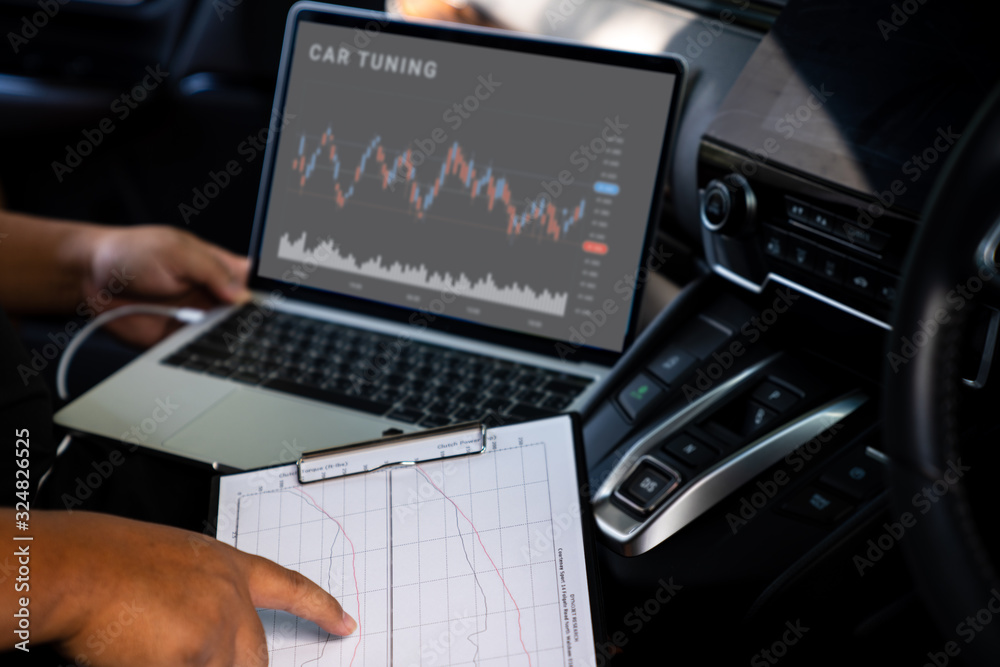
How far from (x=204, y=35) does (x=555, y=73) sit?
3.24ft

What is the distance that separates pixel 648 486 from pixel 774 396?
15 cm

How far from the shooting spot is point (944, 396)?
378 mm

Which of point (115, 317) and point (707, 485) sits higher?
point (707, 485)

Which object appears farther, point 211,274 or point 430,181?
point 211,274

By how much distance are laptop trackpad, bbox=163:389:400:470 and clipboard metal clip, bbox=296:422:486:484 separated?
141mm

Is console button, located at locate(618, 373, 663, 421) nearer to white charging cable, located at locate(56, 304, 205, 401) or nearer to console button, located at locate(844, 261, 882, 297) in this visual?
console button, located at locate(844, 261, 882, 297)

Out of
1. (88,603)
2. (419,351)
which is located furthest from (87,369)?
(88,603)

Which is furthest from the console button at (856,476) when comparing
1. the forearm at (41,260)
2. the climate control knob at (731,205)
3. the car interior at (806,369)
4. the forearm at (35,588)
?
the forearm at (41,260)

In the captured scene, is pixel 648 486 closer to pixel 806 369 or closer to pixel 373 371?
pixel 806 369

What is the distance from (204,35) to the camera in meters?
1.54

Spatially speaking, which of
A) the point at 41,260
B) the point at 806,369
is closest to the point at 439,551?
the point at 806,369

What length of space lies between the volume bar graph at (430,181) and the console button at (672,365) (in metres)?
0.17

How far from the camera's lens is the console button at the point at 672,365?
30.5 inches

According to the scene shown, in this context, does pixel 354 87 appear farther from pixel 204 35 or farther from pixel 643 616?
pixel 204 35
